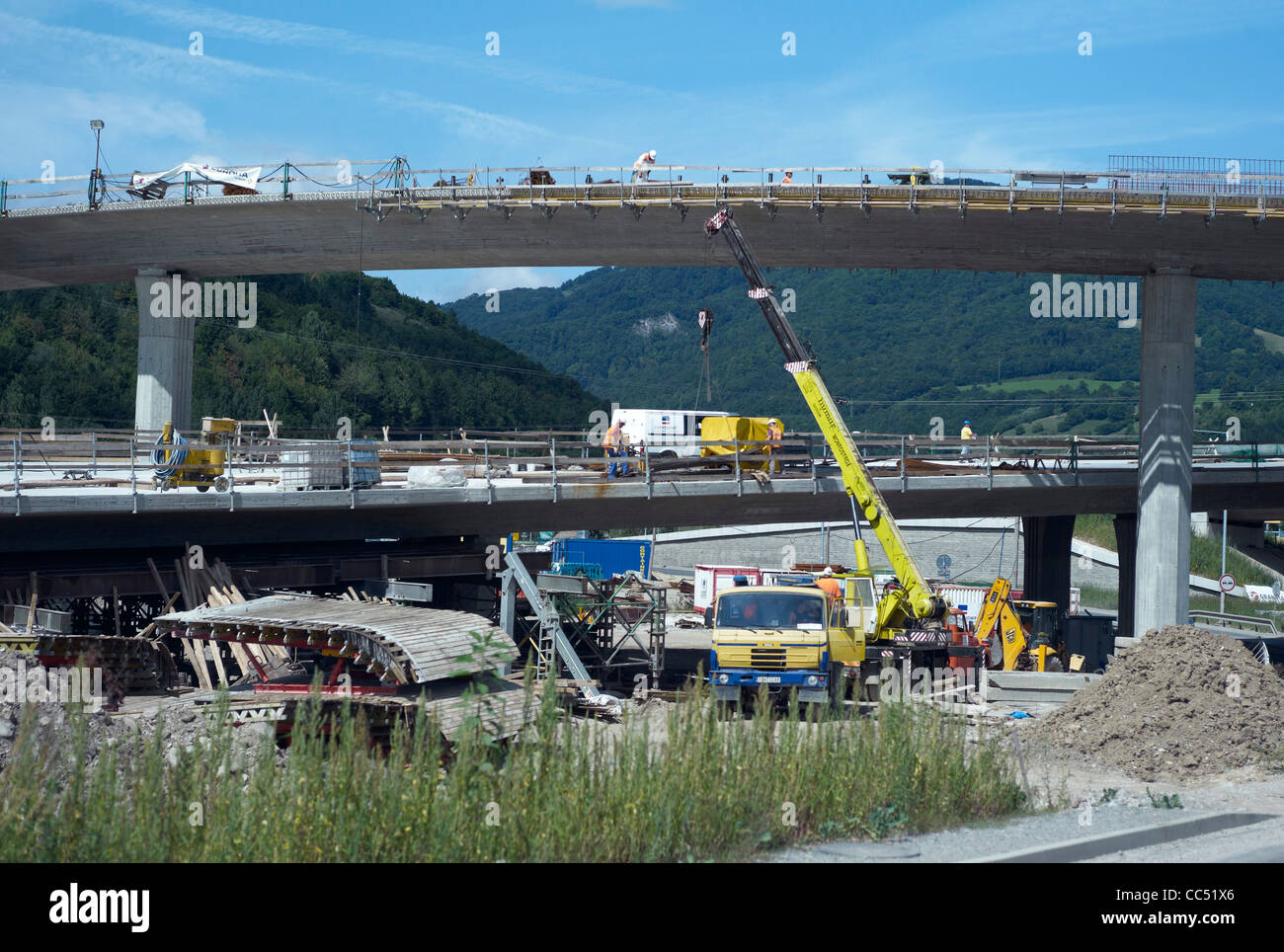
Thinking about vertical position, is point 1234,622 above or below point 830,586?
below

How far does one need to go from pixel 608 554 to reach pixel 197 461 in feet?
44.2

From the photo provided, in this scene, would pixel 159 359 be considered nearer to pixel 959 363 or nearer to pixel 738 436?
pixel 738 436

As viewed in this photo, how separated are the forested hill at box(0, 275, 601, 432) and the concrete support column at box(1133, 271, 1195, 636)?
147 ft

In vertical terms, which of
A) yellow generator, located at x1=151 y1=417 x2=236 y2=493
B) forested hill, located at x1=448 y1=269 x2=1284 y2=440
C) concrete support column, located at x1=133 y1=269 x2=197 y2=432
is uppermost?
forested hill, located at x1=448 y1=269 x2=1284 y2=440

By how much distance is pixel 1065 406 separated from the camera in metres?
138

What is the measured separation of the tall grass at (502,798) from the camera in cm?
743

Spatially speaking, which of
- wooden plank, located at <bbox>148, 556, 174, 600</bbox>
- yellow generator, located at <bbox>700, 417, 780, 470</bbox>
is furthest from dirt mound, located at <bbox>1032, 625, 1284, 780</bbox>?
wooden plank, located at <bbox>148, 556, 174, 600</bbox>

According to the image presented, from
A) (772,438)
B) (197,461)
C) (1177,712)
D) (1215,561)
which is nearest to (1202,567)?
(1215,561)

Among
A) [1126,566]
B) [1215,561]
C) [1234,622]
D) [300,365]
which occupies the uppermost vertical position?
[300,365]

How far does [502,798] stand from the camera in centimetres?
839

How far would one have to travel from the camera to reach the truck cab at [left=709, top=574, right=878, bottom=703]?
19016 millimetres

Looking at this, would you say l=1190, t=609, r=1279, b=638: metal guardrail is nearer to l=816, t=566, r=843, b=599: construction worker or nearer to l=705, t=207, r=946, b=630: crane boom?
l=705, t=207, r=946, b=630: crane boom

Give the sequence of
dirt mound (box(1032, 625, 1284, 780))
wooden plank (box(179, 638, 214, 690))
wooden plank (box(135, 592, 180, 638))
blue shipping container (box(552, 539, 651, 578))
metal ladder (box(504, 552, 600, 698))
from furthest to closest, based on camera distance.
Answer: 1. blue shipping container (box(552, 539, 651, 578))
2. metal ladder (box(504, 552, 600, 698))
3. wooden plank (box(179, 638, 214, 690))
4. wooden plank (box(135, 592, 180, 638))
5. dirt mound (box(1032, 625, 1284, 780))
